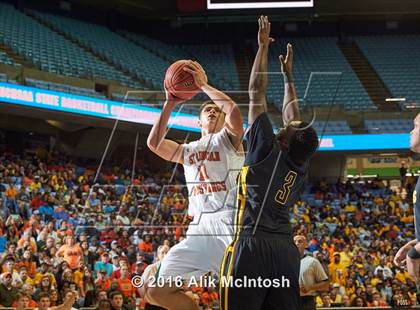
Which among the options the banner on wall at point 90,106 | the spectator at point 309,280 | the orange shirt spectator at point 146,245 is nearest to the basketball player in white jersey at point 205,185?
the spectator at point 309,280

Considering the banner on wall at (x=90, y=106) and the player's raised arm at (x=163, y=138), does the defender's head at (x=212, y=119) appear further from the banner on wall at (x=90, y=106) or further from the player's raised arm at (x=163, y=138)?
the banner on wall at (x=90, y=106)

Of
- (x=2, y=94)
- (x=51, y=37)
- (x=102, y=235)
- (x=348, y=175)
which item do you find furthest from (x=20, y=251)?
(x=348, y=175)

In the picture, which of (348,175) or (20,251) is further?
(348,175)

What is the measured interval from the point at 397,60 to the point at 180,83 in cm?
1930

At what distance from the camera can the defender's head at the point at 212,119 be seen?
4586 mm

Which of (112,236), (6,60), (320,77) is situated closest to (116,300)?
(112,236)

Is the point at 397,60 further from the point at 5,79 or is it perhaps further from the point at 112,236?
the point at 112,236

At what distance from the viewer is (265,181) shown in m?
3.34

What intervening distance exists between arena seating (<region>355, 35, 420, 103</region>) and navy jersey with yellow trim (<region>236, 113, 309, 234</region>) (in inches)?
662

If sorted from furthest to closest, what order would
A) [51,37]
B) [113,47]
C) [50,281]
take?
[113,47]
[51,37]
[50,281]

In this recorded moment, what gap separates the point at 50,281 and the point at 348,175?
14.9m

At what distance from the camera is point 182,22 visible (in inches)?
877

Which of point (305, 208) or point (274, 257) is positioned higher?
point (305, 208)

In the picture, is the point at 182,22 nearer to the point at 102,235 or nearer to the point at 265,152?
the point at 102,235
